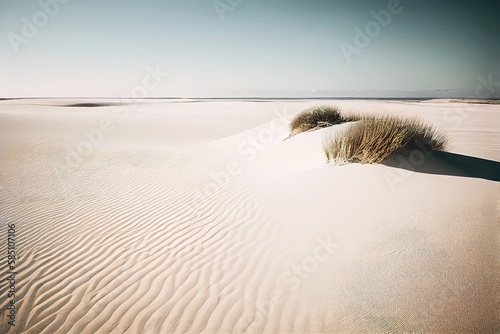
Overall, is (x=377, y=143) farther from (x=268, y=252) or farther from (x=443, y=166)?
(x=268, y=252)

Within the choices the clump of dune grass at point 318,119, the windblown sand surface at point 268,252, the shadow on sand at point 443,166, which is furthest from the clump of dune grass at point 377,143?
the clump of dune grass at point 318,119

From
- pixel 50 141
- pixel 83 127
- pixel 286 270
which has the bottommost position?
pixel 286 270

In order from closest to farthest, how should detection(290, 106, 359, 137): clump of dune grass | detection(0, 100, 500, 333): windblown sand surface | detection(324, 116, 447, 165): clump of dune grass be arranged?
detection(0, 100, 500, 333): windblown sand surface
detection(324, 116, 447, 165): clump of dune grass
detection(290, 106, 359, 137): clump of dune grass

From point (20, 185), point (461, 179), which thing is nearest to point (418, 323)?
point (461, 179)

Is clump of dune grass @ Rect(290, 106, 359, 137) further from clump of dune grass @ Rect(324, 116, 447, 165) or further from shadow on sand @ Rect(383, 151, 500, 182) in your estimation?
shadow on sand @ Rect(383, 151, 500, 182)

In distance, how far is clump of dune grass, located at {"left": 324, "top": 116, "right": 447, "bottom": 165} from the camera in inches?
222

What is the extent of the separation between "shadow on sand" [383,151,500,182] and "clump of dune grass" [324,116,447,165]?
0.24 metres

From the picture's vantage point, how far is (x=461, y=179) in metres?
4.74

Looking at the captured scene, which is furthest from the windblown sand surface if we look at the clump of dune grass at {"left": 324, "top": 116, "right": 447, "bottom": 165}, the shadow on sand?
the clump of dune grass at {"left": 324, "top": 116, "right": 447, "bottom": 165}

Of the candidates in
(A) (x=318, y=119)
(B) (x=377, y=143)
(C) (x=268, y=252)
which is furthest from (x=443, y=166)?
(A) (x=318, y=119)

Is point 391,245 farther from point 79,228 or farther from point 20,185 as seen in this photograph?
point 20,185

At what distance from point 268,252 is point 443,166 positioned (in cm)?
468

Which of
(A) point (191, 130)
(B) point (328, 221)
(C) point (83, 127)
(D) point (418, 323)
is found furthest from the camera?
(A) point (191, 130)

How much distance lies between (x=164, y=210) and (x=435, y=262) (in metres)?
4.92
